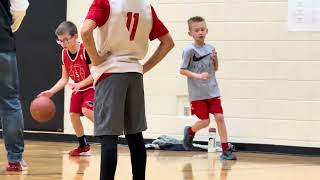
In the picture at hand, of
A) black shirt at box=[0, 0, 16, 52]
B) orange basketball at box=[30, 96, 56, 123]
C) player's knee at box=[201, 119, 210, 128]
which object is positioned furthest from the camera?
player's knee at box=[201, 119, 210, 128]

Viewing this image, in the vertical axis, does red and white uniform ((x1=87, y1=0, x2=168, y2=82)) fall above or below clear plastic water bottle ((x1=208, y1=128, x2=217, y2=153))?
above

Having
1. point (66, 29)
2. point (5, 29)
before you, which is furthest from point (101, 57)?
point (66, 29)

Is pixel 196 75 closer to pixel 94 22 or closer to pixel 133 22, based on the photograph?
pixel 133 22

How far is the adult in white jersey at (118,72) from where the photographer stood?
11.3 ft

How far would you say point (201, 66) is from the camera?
7234 mm

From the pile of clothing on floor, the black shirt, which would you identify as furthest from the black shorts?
the pile of clothing on floor

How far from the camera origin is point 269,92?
7.90m

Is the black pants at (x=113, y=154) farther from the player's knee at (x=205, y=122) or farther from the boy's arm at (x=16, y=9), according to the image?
the player's knee at (x=205, y=122)

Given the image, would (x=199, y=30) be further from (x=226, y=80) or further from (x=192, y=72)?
(x=226, y=80)

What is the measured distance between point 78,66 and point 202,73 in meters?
1.42

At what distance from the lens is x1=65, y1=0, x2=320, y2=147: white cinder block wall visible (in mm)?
7727

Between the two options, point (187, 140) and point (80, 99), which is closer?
point (80, 99)

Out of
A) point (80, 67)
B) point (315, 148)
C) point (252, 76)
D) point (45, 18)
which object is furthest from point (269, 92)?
point (45, 18)

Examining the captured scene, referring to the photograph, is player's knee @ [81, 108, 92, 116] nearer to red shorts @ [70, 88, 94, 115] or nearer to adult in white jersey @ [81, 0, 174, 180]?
red shorts @ [70, 88, 94, 115]
